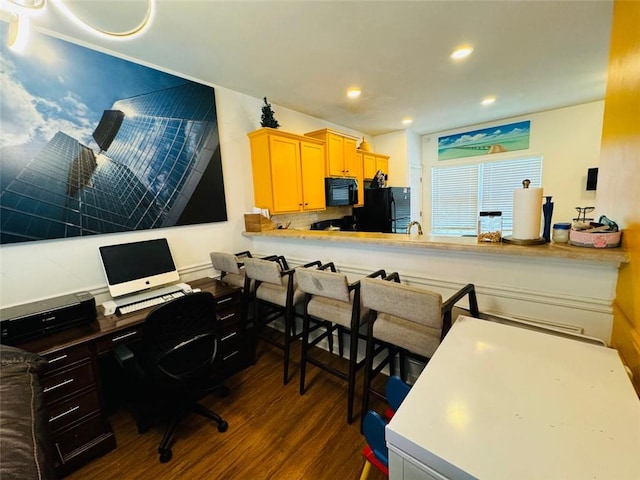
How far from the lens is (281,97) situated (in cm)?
322

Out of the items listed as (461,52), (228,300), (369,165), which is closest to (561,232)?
(461,52)

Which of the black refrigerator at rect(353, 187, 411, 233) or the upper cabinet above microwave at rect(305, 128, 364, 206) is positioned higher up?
the upper cabinet above microwave at rect(305, 128, 364, 206)

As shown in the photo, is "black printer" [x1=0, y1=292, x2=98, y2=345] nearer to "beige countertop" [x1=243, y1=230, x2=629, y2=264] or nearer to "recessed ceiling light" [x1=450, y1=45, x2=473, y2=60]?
"beige countertop" [x1=243, y1=230, x2=629, y2=264]

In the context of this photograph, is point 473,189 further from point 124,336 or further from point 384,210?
point 124,336

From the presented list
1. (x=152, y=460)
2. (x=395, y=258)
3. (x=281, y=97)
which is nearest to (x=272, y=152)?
(x=281, y=97)

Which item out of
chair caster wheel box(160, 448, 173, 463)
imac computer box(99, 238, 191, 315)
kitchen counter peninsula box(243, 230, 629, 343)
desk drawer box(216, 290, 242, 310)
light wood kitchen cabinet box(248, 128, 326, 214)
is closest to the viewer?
kitchen counter peninsula box(243, 230, 629, 343)

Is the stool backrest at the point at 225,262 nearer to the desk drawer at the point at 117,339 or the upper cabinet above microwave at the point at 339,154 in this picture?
the desk drawer at the point at 117,339

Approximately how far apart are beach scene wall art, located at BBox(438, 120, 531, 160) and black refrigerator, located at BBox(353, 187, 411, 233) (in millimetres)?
1594

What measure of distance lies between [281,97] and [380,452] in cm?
349

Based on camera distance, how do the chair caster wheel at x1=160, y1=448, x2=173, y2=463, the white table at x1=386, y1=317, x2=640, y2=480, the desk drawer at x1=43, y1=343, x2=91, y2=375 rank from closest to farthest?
the white table at x1=386, y1=317, x2=640, y2=480
the desk drawer at x1=43, y1=343, x2=91, y2=375
the chair caster wheel at x1=160, y1=448, x2=173, y2=463

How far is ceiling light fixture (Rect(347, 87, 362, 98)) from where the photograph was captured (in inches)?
120

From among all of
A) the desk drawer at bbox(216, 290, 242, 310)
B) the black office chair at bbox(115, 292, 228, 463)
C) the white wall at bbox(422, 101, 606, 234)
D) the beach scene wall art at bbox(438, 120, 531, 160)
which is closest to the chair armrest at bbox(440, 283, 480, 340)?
the black office chair at bbox(115, 292, 228, 463)

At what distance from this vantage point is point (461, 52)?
236 centimetres

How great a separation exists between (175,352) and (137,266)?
0.92 m
